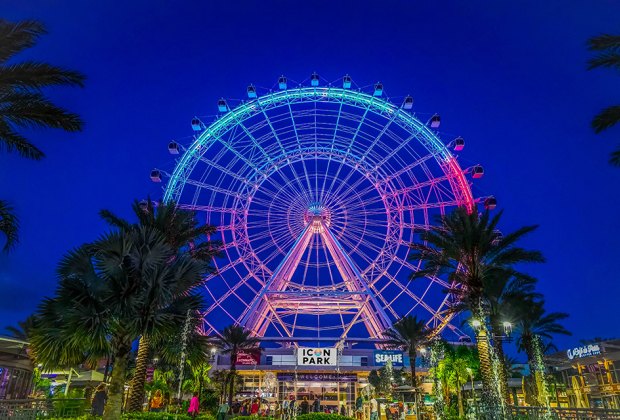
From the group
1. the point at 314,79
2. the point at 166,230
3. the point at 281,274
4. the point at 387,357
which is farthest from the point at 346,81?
the point at 387,357

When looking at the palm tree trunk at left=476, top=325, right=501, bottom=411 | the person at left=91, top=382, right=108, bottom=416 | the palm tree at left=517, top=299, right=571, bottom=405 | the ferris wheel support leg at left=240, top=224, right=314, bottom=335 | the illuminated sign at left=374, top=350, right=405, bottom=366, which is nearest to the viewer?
the person at left=91, top=382, right=108, bottom=416

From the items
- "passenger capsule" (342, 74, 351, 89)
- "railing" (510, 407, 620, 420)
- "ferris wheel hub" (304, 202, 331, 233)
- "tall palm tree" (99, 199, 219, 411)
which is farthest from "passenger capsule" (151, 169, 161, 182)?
"railing" (510, 407, 620, 420)

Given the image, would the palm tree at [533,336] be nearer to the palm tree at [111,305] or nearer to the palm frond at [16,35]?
the palm tree at [111,305]

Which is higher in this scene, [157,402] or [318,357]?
[318,357]

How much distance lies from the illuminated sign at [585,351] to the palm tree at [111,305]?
2979cm

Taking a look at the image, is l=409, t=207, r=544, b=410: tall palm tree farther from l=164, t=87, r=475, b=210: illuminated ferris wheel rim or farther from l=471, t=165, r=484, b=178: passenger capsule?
l=164, t=87, r=475, b=210: illuminated ferris wheel rim

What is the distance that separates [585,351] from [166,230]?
1227 inches

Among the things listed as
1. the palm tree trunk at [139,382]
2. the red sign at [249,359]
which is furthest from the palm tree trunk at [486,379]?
the red sign at [249,359]

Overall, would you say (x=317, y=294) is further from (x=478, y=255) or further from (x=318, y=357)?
(x=478, y=255)

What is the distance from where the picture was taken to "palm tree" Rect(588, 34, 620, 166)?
12.8 meters

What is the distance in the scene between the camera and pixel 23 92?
13.1 meters

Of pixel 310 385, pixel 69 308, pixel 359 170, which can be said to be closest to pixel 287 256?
pixel 359 170

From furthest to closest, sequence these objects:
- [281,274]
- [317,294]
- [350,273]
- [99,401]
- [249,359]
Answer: [249,359] → [317,294] → [281,274] → [350,273] → [99,401]

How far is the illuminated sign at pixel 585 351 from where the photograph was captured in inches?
1256
